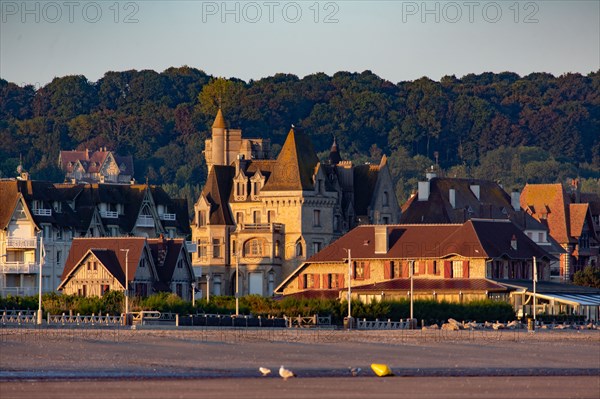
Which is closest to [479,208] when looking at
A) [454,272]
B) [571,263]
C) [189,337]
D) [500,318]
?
[571,263]

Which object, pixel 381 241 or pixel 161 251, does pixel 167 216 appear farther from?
pixel 381 241

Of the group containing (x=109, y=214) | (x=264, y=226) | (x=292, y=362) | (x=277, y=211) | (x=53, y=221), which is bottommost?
(x=292, y=362)

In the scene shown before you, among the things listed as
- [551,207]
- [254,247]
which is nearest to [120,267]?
[254,247]

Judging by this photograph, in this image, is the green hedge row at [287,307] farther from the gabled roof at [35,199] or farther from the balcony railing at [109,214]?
the balcony railing at [109,214]

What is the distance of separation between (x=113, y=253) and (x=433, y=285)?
19289 mm

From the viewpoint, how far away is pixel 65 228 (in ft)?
413

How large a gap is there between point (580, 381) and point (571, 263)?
Result: 9398cm

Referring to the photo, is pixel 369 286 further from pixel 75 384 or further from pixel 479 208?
pixel 75 384

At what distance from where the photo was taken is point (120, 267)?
4441 inches

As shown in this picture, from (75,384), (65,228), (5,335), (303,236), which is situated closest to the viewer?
(75,384)

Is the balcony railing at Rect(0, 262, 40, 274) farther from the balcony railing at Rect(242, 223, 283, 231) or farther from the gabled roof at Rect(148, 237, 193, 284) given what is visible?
the balcony railing at Rect(242, 223, 283, 231)

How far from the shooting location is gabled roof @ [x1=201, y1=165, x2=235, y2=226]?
14050 centimetres

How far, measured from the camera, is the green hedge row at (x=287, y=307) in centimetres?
9894

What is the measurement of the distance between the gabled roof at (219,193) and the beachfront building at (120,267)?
21611 millimetres
